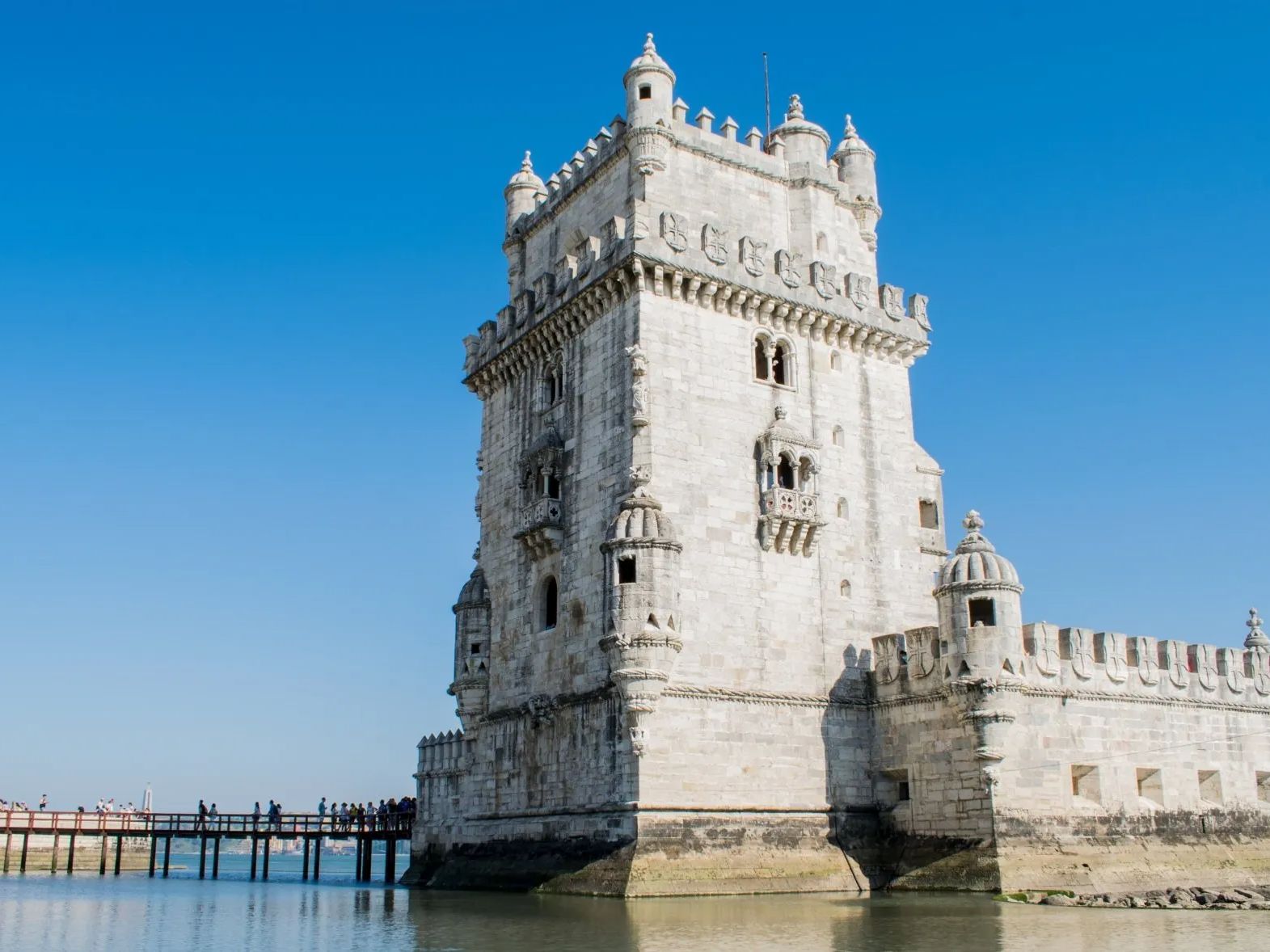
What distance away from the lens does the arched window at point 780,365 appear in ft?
117

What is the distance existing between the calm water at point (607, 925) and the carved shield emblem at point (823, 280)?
16.4m

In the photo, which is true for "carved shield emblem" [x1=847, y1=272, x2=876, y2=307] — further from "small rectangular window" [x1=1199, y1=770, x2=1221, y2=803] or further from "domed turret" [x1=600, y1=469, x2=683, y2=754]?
"small rectangular window" [x1=1199, y1=770, x2=1221, y2=803]

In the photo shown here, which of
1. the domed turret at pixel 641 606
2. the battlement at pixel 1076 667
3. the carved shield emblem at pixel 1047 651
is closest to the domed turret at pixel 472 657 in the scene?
the domed turret at pixel 641 606

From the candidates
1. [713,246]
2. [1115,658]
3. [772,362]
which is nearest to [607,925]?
[1115,658]

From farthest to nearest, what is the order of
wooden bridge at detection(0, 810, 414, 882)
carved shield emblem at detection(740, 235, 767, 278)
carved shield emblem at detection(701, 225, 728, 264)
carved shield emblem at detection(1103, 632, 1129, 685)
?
wooden bridge at detection(0, 810, 414, 882), carved shield emblem at detection(740, 235, 767, 278), carved shield emblem at detection(701, 225, 728, 264), carved shield emblem at detection(1103, 632, 1129, 685)

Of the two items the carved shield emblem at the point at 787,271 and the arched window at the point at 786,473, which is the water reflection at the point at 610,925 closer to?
the arched window at the point at 786,473

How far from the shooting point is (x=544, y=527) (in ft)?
113

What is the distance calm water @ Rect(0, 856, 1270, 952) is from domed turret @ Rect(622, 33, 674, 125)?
2071cm

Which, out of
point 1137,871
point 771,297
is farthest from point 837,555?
point 1137,871

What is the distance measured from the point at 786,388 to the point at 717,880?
1321 cm

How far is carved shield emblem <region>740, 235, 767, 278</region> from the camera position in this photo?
3497 cm

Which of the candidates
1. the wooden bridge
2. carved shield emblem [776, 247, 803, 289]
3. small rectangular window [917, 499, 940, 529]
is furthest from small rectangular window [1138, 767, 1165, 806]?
the wooden bridge

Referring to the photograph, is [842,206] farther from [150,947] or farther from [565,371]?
[150,947]

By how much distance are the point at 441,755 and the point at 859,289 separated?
1906 cm
